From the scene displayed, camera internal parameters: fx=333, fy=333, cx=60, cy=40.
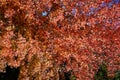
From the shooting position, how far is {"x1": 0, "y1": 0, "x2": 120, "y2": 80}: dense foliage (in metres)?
18.0

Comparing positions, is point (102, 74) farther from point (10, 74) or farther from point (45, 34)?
point (45, 34)

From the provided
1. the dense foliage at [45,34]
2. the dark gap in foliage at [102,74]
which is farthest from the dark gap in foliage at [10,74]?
the dark gap in foliage at [102,74]

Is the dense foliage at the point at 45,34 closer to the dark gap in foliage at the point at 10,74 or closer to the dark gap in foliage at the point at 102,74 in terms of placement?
the dark gap in foliage at the point at 10,74

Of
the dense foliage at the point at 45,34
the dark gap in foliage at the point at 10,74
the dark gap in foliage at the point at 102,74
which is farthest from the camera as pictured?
the dark gap in foliage at the point at 102,74

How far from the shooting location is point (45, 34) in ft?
63.1

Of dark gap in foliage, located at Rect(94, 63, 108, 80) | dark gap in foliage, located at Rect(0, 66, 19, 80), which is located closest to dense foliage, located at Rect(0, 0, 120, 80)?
dark gap in foliage, located at Rect(0, 66, 19, 80)

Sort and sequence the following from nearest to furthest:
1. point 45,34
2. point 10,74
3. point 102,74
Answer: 1. point 45,34
2. point 10,74
3. point 102,74

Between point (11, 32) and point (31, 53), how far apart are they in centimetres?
160

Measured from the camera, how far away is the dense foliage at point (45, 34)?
707 inches

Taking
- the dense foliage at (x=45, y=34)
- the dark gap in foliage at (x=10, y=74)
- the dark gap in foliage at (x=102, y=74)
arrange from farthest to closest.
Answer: the dark gap in foliage at (x=102, y=74), the dark gap in foliage at (x=10, y=74), the dense foliage at (x=45, y=34)

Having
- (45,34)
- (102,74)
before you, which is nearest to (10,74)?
(45,34)

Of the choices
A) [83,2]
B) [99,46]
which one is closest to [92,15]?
[83,2]

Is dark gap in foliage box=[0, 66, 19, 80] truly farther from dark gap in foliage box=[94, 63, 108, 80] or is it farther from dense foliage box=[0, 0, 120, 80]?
dark gap in foliage box=[94, 63, 108, 80]

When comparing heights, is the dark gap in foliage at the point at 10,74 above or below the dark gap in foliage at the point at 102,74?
below
